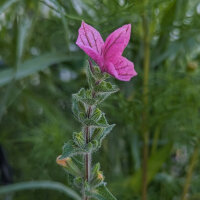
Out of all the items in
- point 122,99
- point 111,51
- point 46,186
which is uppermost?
point 111,51

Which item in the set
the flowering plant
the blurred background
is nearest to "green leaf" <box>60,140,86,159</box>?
the flowering plant

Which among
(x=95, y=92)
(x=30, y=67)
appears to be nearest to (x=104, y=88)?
(x=95, y=92)

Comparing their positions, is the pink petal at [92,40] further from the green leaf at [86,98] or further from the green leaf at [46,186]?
the green leaf at [46,186]

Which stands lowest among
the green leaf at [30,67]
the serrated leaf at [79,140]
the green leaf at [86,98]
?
the serrated leaf at [79,140]

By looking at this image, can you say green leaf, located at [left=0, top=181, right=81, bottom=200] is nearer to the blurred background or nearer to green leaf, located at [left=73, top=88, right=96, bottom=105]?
the blurred background

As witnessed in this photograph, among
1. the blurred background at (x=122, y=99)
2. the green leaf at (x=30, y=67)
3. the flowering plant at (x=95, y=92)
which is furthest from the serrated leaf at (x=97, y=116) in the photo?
the green leaf at (x=30, y=67)

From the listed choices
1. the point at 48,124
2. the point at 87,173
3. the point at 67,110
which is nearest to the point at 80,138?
the point at 87,173

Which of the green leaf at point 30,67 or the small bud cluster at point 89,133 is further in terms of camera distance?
the green leaf at point 30,67

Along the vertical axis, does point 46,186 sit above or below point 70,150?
below

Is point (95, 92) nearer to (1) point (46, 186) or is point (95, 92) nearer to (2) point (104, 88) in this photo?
(2) point (104, 88)
